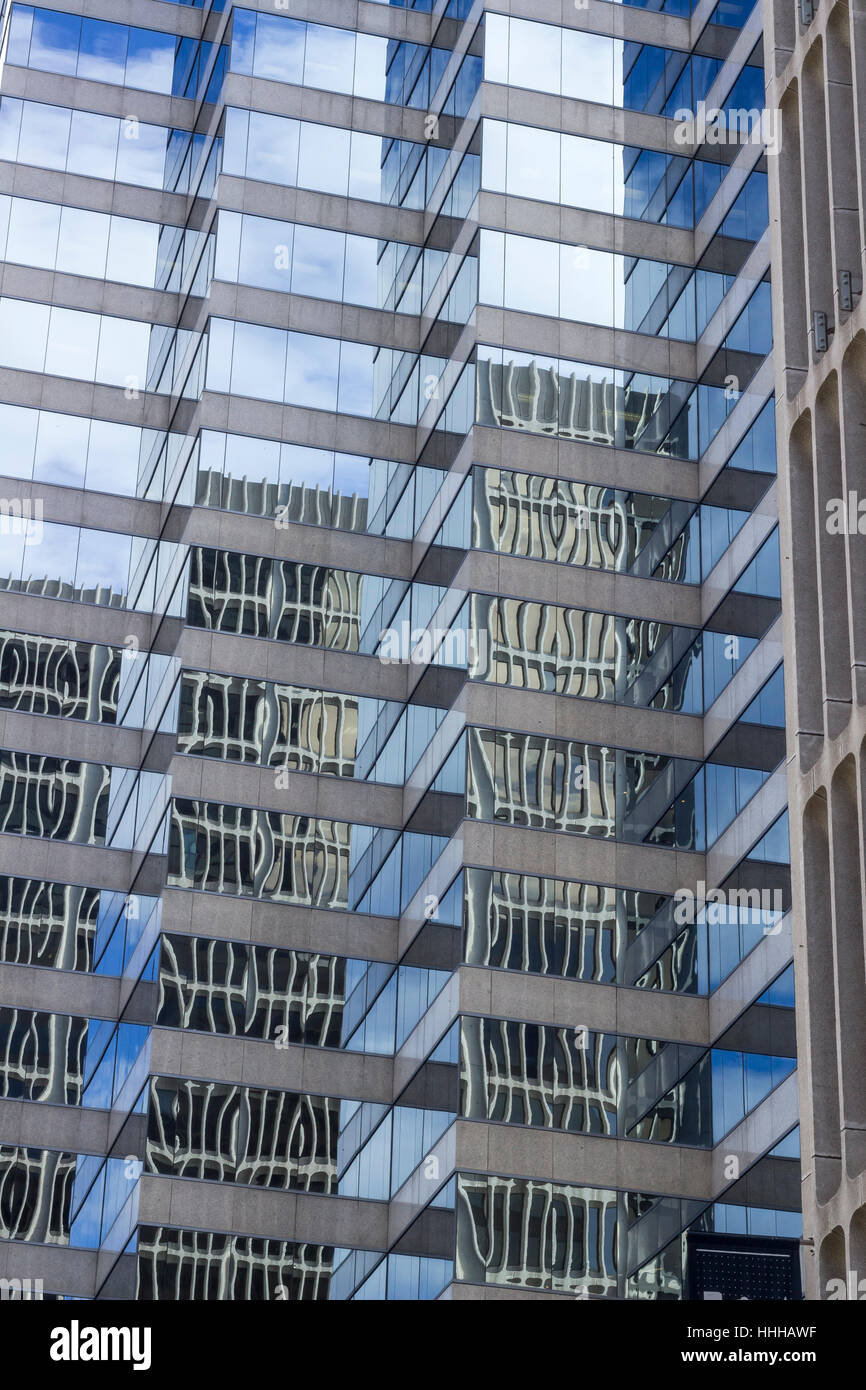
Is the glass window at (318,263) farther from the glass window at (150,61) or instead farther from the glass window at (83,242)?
the glass window at (150,61)

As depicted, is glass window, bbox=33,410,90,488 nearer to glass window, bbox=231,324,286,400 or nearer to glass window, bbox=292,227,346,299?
glass window, bbox=231,324,286,400

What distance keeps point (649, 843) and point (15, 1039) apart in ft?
60.2

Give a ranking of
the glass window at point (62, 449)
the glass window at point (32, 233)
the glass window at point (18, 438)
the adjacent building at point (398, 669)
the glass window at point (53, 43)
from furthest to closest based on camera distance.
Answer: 1. the glass window at point (53, 43)
2. the glass window at point (32, 233)
3. the glass window at point (62, 449)
4. the glass window at point (18, 438)
5. the adjacent building at point (398, 669)

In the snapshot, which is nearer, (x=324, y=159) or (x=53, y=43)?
(x=324, y=159)

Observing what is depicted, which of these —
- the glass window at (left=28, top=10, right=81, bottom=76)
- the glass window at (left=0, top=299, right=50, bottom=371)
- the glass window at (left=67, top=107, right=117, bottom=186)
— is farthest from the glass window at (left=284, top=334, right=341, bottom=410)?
the glass window at (left=28, top=10, right=81, bottom=76)

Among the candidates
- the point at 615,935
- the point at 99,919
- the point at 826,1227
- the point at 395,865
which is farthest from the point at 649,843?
the point at 826,1227


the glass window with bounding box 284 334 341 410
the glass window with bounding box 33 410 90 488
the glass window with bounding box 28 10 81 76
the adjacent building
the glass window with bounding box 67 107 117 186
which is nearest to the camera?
the adjacent building

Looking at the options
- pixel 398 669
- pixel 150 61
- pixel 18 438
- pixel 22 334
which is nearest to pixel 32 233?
pixel 22 334

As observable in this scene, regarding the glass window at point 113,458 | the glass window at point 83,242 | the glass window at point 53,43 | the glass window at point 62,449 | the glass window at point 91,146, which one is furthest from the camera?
the glass window at point 53,43

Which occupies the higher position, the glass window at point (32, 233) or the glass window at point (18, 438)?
the glass window at point (32, 233)

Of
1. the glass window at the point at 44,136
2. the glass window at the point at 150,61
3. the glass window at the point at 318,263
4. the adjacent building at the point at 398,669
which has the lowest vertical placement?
the adjacent building at the point at 398,669

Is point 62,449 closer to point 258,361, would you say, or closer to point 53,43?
point 258,361

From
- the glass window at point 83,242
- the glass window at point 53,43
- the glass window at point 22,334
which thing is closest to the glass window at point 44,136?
the glass window at point 53,43
